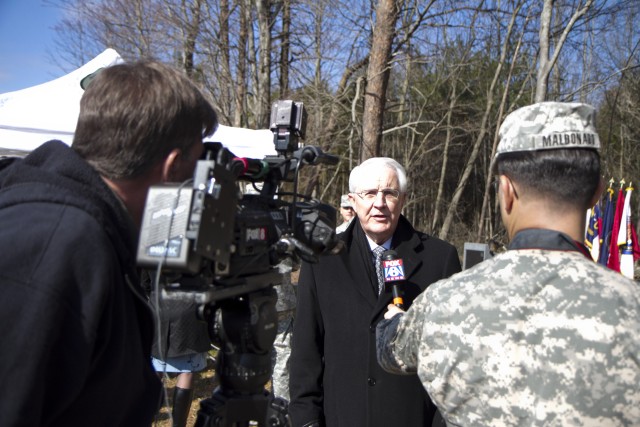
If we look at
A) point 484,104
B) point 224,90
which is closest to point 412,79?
point 484,104

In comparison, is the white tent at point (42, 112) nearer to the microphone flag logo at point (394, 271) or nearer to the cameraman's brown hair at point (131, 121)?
the microphone flag logo at point (394, 271)

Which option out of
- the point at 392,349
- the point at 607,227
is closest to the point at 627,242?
the point at 607,227

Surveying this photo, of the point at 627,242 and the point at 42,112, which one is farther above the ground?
the point at 42,112

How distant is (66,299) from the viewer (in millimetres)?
1064

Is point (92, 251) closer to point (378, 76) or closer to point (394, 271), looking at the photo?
point (394, 271)

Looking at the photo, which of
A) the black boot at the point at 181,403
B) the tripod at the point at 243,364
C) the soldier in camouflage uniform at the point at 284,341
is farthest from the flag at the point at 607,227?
the tripod at the point at 243,364

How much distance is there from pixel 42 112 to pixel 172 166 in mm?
4263

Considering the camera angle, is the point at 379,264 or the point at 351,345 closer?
the point at 351,345

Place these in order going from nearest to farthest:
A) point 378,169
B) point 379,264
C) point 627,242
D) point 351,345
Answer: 1. point 351,345
2. point 379,264
3. point 378,169
4. point 627,242

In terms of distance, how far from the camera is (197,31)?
11.8 meters

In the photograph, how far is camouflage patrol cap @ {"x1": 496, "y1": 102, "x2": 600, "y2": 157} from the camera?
1322 millimetres

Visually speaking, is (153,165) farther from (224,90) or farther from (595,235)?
(224,90)

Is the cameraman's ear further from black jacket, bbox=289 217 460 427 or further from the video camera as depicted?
black jacket, bbox=289 217 460 427

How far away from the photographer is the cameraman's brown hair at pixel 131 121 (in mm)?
1233
